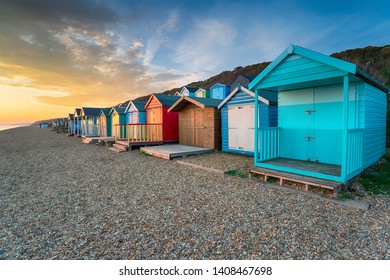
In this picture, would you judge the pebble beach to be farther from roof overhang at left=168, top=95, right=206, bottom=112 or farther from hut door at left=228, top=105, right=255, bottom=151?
roof overhang at left=168, top=95, right=206, bottom=112

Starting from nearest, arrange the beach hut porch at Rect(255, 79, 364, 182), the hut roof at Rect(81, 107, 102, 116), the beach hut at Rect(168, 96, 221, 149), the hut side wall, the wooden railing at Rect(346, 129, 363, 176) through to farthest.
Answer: the wooden railing at Rect(346, 129, 363, 176) < the beach hut porch at Rect(255, 79, 364, 182) < the hut side wall < the beach hut at Rect(168, 96, 221, 149) < the hut roof at Rect(81, 107, 102, 116)

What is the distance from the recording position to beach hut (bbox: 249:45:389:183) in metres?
4.86

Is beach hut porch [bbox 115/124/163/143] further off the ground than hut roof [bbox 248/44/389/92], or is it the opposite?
hut roof [bbox 248/44/389/92]

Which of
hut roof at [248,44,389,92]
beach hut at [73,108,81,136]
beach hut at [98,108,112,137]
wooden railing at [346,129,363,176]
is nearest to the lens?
hut roof at [248,44,389,92]

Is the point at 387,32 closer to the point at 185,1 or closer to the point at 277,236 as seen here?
the point at 185,1

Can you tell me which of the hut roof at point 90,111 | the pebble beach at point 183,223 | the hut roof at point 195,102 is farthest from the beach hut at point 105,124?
the pebble beach at point 183,223

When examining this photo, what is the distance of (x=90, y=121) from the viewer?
25.2m

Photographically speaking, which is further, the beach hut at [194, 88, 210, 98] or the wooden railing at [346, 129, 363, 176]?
the beach hut at [194, 88, 210, 98]

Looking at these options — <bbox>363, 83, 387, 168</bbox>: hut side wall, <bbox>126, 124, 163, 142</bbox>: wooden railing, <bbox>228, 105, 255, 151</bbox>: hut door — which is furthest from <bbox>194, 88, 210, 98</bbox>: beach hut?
<bbox>363, 83, 387, 168</bbox>: hut side wall

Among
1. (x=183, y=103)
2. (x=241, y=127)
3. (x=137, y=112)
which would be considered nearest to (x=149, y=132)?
(x=137, y=112)

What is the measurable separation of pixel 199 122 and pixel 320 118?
694 cm

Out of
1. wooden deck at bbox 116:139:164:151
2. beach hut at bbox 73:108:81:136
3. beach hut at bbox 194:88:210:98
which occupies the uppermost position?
beach hut at bbox 194:88:210:98

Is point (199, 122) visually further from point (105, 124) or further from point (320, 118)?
point (105, 124)

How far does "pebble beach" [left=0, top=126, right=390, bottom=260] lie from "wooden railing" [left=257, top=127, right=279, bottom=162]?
1193mm
